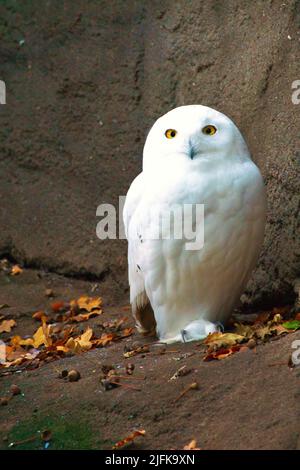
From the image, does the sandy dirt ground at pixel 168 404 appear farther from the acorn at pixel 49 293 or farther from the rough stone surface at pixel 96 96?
the acorn at pixel 49 293

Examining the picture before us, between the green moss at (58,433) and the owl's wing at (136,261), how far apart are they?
3.77ft

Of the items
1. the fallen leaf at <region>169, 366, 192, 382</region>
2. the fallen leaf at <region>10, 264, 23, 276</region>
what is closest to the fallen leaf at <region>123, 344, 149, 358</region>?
the fallen leaf at <region>169, 366, 192, 382</region>

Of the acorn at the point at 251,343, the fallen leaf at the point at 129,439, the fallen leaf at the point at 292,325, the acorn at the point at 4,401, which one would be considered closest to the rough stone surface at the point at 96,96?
the fallen leaf at the point at 292,325

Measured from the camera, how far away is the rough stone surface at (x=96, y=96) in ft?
19.8

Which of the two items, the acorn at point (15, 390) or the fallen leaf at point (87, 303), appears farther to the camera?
the fallen leaf at point (87, 303)

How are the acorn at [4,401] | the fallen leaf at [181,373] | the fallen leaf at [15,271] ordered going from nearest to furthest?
the fallen leaf at [181,373]
the acorn at [4,401]
the fallen leaf at [15,271]

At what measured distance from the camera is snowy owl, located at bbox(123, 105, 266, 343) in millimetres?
4730

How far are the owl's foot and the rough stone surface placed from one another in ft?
3.14

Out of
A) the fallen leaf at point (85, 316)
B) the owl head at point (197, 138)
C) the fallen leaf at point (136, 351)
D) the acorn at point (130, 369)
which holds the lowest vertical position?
the fallen leaf at point (85, 316)

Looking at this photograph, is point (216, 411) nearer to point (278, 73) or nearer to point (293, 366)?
point (293, 366)

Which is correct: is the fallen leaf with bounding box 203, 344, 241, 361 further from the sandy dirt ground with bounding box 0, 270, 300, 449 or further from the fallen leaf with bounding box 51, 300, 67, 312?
the fallen leaf with bounding box 51, 300, 67, 312

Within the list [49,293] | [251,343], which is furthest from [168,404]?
[49,293]

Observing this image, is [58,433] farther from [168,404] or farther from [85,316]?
[85,316]

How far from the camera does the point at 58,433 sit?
4113 mm
